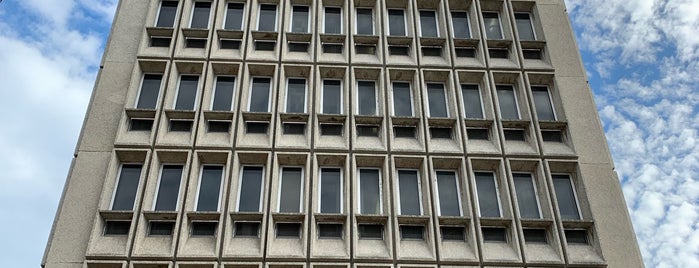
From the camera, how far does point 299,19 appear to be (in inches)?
898

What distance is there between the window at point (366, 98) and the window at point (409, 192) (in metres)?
2.38

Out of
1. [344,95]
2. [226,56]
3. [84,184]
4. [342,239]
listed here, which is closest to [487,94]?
[344,95]

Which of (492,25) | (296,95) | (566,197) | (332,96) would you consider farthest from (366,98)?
(566,197)

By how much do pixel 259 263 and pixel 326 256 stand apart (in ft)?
5.62

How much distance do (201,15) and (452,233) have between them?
451 inches

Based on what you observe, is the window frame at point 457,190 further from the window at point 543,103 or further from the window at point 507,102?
the window at point 543,103

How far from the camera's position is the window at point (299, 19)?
883 inches

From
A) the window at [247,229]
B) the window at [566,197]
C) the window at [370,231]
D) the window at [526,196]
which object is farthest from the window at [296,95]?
the window at [566,197]

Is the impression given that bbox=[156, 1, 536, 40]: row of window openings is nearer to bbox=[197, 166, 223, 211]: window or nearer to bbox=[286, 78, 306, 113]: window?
bbox=[286, 78, 306, 113]: window

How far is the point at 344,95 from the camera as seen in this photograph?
2048cm

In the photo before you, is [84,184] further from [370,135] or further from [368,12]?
[368,12]

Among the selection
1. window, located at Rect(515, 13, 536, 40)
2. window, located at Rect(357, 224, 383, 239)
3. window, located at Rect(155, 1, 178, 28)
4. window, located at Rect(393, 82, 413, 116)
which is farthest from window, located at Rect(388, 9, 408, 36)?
window, located at Rect(357, 224, 383, 239)

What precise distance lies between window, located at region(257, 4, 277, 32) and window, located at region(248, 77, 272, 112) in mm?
2150

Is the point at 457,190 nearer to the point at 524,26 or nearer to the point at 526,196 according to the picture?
the point at 526,196
